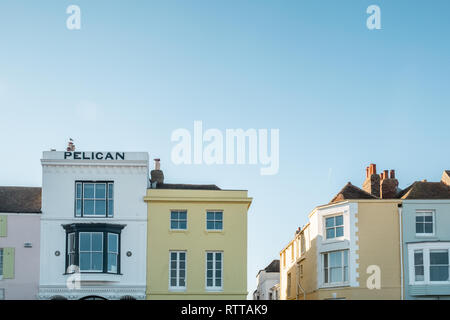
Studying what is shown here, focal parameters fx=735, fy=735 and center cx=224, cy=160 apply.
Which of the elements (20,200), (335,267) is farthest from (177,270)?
(20,200)

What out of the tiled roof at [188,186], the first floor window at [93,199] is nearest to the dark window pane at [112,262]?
the first floor window at [93,199]

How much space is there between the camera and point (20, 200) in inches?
1777

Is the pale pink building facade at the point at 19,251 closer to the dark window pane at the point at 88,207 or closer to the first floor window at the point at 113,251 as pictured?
the dark window pane at the point at 88,207

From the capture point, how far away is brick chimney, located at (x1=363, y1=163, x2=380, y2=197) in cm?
4869

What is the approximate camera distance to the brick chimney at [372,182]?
48.7m

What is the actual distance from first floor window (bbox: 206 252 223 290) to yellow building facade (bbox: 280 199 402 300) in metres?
6.51

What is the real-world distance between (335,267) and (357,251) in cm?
174

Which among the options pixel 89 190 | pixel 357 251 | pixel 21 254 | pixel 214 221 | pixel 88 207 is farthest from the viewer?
pixel 357 251

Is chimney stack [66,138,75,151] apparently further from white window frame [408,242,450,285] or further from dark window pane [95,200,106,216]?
white window frame [408,242,450,285]

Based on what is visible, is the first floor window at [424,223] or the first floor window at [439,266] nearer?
the first floor window at [439,266]

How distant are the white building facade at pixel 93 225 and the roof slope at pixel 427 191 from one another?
16.6 m

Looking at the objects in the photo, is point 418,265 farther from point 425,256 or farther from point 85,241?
point 85,241
